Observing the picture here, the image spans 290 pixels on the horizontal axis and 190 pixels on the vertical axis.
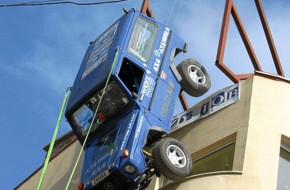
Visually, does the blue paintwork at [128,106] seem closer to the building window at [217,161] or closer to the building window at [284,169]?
the building window at [217,161]

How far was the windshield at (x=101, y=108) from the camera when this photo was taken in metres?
13.7

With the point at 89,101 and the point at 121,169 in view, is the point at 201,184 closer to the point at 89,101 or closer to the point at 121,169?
the point at 121,169

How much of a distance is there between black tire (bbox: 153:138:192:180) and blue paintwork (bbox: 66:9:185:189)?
26cm

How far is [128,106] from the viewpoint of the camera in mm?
13609

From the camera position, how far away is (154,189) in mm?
14555

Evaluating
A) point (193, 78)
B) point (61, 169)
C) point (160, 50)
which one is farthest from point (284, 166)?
point (61, 169)

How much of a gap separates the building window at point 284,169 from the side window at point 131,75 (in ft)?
9.07

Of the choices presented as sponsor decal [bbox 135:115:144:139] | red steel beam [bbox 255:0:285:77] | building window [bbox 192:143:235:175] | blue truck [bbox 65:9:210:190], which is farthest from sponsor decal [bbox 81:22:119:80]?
red steel beam [bbox 255:0:285:77]

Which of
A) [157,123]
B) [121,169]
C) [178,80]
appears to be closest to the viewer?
[121,169]

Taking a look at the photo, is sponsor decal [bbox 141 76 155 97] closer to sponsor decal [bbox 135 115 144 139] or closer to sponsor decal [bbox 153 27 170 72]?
sponsor decal [bbox 153 27 170 72]

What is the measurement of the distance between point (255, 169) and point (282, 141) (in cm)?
119

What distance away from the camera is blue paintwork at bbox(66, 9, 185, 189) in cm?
1298

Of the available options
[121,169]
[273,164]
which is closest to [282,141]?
[273,164]

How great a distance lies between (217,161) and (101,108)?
2346 millimetres
